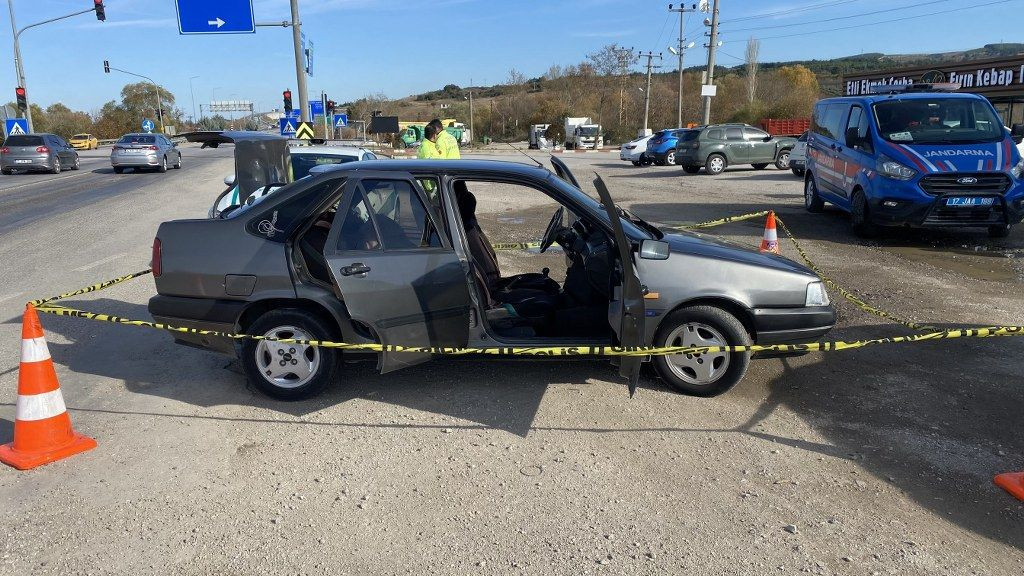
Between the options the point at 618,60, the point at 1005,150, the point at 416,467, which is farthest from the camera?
the point at 618,60

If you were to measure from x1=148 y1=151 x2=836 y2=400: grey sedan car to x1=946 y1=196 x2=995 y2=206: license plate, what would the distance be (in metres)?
6.49

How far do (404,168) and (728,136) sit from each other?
2261cm

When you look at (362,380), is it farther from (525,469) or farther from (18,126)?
(18,126)

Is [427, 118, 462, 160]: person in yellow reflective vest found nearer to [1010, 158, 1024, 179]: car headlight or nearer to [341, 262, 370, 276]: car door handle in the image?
[1010, 158, 1024, 179]: car headlight

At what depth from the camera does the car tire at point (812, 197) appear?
14.0m

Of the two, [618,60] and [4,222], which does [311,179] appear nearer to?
[4,222]

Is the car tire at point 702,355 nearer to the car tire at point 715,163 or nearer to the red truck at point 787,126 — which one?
the car tire at point 715,163

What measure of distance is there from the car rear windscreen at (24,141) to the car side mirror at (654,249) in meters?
29.6

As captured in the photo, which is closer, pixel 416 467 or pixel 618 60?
pixel 416 467

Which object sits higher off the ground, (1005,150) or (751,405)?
(1005,150)

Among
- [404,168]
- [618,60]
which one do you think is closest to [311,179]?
[404,168]

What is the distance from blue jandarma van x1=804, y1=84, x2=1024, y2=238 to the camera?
1013 cm

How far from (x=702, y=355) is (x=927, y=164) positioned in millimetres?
7086

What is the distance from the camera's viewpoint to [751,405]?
494 cm
